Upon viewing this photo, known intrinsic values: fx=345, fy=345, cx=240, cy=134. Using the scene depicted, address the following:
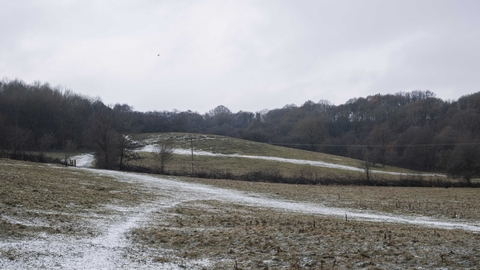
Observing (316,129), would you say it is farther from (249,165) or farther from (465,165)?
(465,165)

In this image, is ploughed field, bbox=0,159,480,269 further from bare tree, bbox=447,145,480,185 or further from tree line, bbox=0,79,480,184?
bare tree, bbox=447,145,480,185

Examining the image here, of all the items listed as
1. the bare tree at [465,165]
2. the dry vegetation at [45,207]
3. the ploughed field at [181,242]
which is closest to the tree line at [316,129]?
the bare tree at [465,165]

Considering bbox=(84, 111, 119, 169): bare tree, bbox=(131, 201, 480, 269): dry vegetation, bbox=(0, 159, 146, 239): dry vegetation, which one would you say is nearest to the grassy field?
bbox=(84, 111, 119, 169): bare tree

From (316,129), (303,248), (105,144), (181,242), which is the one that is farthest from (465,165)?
(316,129)

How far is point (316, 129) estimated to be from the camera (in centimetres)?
10025

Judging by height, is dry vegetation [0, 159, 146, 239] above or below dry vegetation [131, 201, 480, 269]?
above

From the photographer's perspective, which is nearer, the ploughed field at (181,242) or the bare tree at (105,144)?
the ploughed field at (181,242)

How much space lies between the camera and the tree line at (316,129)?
160ft

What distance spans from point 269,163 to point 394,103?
98.9 metres

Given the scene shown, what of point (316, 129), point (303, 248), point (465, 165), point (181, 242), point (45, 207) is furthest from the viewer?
point (316, 129)

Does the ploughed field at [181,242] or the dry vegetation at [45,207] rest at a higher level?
the dry vegetation at [45,207]

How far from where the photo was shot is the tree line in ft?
160

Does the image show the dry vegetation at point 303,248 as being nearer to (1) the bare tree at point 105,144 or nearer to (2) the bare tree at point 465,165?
(1) the bare tree at point 105,144

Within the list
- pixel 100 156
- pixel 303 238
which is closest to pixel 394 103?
pixel 100 156
